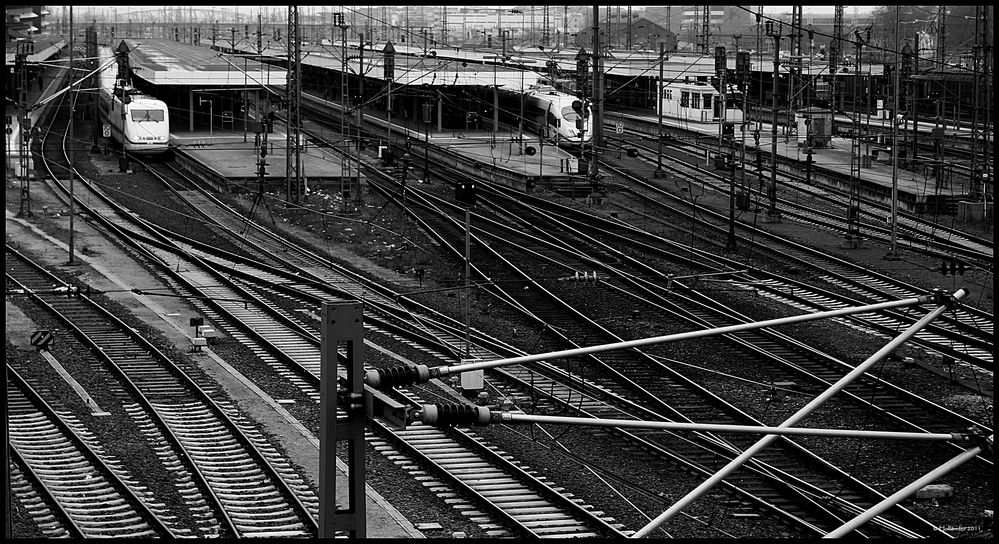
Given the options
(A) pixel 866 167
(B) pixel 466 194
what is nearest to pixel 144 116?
(A) pixel 866 167

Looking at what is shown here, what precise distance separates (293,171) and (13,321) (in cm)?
1539

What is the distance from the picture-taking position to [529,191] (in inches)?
1337

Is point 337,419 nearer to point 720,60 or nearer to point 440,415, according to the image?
point 440,415

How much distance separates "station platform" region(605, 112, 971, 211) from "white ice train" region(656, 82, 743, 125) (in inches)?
28.3

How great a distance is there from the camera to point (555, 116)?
4406cm

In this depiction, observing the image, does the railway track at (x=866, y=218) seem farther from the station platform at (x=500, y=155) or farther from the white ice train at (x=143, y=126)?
the white ice train at (x=143, y=126)

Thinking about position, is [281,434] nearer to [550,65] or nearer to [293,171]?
[293,171]

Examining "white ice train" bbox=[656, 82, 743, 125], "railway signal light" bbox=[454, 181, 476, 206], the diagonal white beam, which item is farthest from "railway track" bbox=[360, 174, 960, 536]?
"white ice train" bbox=[656, 82, 743, 125]

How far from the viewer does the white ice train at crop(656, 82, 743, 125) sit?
2088 inches

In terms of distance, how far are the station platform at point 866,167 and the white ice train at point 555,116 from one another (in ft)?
17.8

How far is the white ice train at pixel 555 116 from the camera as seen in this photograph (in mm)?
42716

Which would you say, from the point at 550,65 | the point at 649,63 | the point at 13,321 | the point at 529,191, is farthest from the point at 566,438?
the point at 649,63

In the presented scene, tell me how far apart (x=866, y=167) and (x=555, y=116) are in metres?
10.4

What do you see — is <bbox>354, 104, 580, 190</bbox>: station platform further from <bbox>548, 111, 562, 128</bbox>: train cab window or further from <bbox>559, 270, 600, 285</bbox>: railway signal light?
<bbox>559, 270, 600, 285</bbox>: railway signal light
